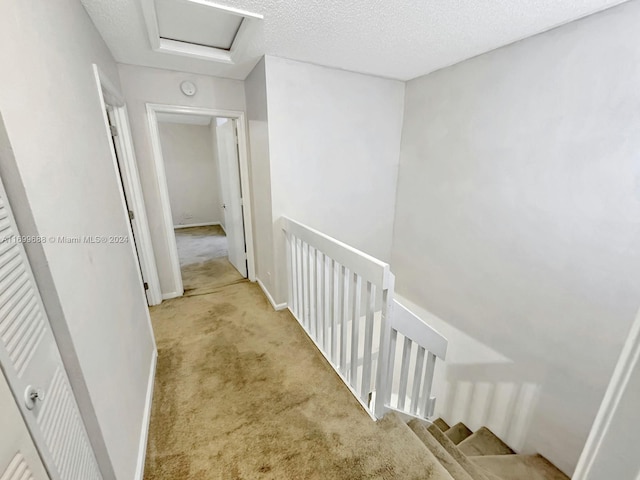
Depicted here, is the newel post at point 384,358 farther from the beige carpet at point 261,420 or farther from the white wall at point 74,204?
the white wall at point 74,204

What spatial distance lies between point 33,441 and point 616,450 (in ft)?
3.65

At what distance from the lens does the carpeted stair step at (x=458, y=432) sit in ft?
8.00

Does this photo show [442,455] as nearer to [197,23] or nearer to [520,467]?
[520,467]

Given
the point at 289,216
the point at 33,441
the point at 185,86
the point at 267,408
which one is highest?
the point at 185,86

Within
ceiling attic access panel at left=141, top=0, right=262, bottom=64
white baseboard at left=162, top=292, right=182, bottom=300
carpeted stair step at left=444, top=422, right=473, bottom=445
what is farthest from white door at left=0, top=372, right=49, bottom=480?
carpeted stair step at left=444, top=422, right=473, bottom=445

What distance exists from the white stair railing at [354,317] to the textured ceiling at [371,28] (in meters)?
1.31

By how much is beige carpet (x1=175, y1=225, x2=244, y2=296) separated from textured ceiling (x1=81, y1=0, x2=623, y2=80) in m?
2.29

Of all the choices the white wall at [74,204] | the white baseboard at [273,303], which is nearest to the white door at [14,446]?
the white wall at [74,204]

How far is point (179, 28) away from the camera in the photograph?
1769 millimetres

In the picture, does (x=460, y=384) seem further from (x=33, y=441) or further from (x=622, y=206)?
(x=33, y=441)

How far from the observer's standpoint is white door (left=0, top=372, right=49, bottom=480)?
19.7 inches

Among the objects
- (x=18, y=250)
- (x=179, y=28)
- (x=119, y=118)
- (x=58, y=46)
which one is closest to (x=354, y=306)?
(x=18, y=250)

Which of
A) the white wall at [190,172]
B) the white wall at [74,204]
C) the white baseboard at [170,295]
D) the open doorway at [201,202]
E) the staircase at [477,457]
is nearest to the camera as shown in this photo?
the white wall at [74,204]

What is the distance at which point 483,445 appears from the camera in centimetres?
223
